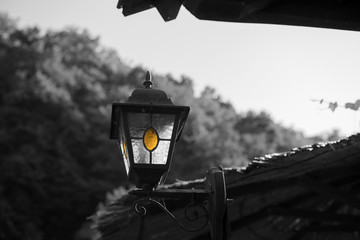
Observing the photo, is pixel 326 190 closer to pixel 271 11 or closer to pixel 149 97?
pixel 271 11

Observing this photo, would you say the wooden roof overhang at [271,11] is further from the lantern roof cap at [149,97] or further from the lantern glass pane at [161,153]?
the lantern glass pane at [161,153]

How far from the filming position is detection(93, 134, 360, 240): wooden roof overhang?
8.90 ft

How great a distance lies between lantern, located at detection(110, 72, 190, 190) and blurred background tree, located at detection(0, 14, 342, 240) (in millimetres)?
26277

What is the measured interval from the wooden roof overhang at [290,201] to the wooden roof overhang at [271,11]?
70 cm

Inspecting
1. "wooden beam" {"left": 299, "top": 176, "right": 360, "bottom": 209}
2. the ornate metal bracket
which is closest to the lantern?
the ornate metal bracket

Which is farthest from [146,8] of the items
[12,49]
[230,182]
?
[12,49]

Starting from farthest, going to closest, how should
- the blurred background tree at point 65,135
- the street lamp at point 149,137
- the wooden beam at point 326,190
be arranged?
the blurred background tree at point 65,135
the street lamp at point 149,137
the wooden beam at point 326,190

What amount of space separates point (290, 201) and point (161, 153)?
3.00 feet

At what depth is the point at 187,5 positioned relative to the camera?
115 inches

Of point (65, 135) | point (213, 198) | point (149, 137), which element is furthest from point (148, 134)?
point (65, 135)

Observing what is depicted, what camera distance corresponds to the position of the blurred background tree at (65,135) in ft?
99.5

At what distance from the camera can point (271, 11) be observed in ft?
9.45

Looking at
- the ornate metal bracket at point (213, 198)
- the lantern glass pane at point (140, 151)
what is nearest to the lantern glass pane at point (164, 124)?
the lantern glass pane at point (140, 151)

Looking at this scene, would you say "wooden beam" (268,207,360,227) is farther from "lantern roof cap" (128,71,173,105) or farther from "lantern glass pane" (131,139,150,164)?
"lantern roof cap" (128,71,173,105)
